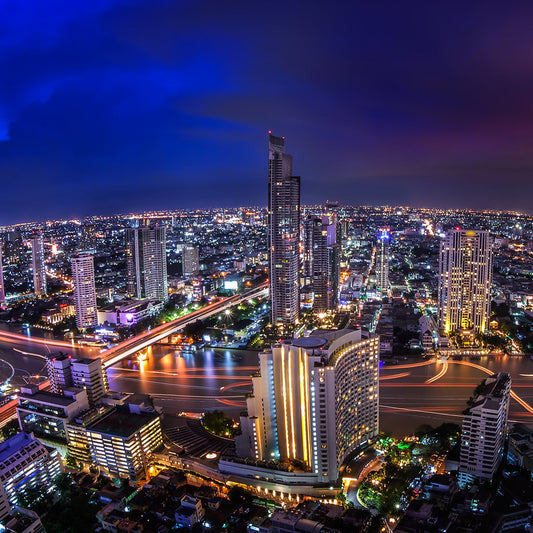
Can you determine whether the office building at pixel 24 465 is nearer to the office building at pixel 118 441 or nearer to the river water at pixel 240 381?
the office building at pixel 118 441

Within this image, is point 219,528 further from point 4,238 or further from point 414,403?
point 4,238

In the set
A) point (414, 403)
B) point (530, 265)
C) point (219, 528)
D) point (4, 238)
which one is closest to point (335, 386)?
point (219, 528)

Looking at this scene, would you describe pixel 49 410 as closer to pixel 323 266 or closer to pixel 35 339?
pixel 35 339

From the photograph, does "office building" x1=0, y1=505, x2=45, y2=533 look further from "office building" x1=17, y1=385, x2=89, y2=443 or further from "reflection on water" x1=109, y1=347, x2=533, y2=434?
"reflection on water" x1=109, y1=347, x2=533, y2=434

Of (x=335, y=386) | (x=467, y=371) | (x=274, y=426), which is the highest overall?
(x=335, y=386)

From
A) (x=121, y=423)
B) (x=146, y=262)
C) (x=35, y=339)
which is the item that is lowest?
(x=35, y=339)

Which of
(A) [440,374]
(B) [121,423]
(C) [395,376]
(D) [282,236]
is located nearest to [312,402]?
(B) [121,423]
